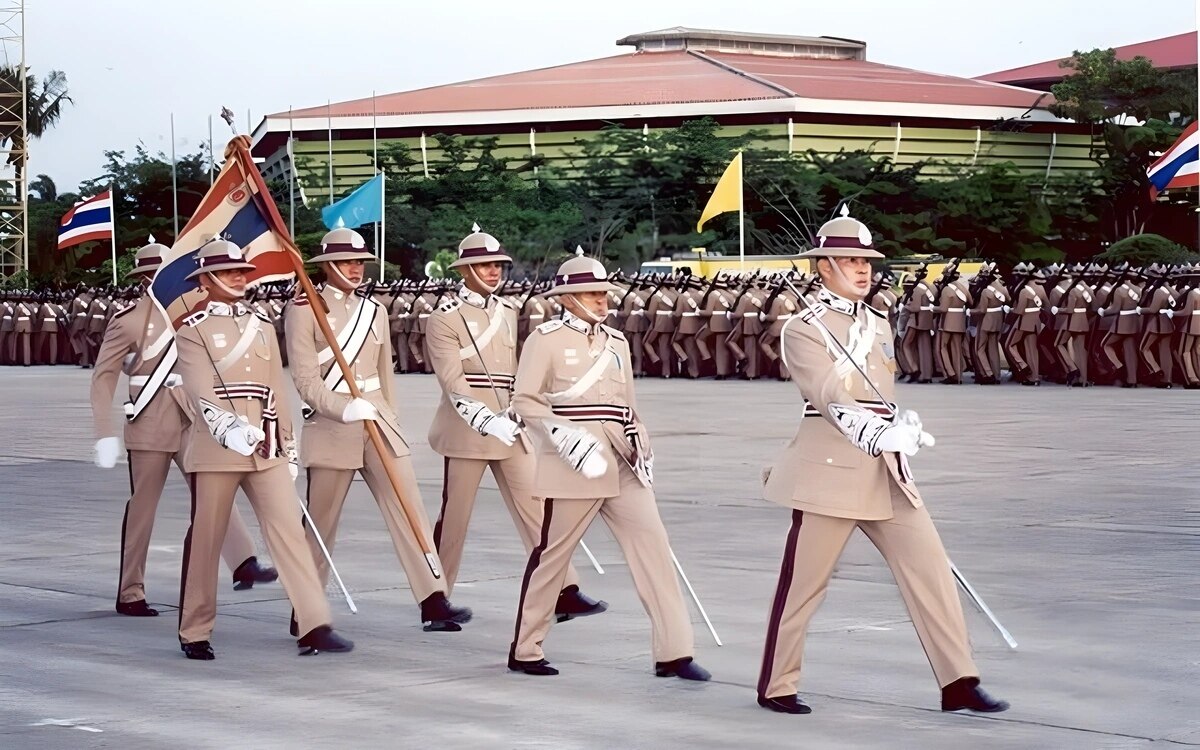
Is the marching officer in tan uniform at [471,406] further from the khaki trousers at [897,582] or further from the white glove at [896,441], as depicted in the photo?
the white glove at [896,441]

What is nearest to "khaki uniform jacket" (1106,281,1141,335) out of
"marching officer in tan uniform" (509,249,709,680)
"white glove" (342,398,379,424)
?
"white glove" (342,398,379,424)

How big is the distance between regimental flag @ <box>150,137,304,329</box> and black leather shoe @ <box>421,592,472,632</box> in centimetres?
183

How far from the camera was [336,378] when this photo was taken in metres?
9.17

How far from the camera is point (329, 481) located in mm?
9227

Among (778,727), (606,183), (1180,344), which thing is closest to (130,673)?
(778,727)

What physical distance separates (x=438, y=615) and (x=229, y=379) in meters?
1.41

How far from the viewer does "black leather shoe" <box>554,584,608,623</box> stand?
30.8 ft

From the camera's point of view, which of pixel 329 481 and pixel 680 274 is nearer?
pixel 329 481

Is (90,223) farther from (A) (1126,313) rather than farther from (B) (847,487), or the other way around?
(B) (847,487)

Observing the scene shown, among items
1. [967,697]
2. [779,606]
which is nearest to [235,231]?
[779,606]

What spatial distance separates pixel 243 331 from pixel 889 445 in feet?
9.90

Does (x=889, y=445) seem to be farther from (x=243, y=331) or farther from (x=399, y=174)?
(x=399, y=174)

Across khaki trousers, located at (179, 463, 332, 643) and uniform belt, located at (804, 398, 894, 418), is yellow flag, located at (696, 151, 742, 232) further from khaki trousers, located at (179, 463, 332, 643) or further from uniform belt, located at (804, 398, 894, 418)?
uniform belt, located at (804, 398, 894, 418)

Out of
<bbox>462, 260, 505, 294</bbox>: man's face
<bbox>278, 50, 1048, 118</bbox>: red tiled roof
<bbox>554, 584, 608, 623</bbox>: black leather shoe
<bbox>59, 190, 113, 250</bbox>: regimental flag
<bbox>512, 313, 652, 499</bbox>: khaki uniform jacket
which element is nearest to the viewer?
<bbox>512, 313, 652, 499</bbox>: khaki uniform jacket
